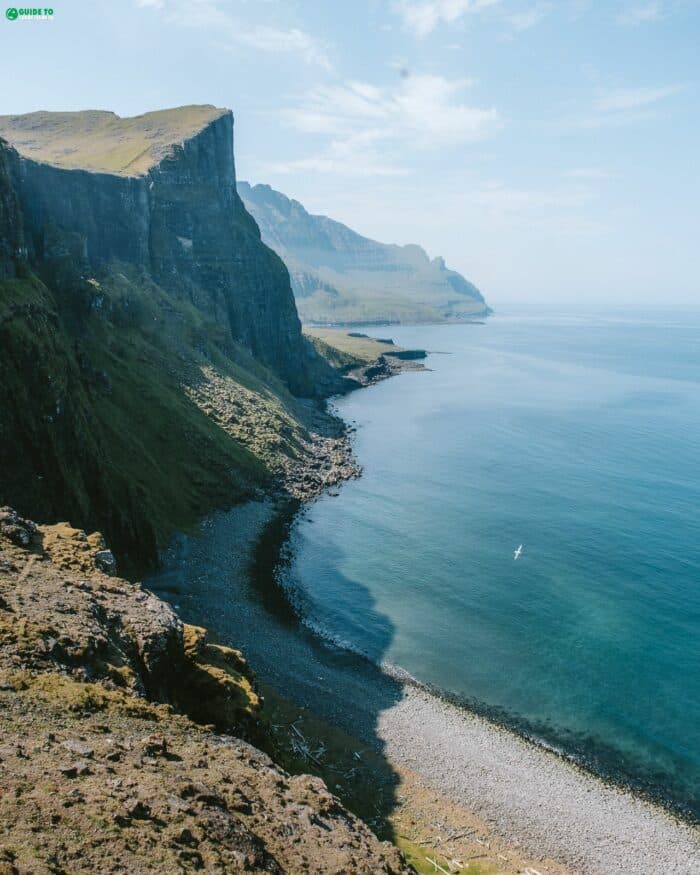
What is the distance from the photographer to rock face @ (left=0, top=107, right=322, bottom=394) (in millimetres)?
118375

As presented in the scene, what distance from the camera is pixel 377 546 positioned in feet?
320

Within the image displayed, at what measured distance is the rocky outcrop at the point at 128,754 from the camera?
24.2 meters

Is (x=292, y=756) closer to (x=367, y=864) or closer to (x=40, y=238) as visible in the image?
(x=367, y=864)

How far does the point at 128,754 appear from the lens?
3025 cm

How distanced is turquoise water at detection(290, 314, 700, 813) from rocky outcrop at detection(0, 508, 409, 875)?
109 feet

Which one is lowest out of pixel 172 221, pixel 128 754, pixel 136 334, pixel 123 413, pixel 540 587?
pixel 540 587

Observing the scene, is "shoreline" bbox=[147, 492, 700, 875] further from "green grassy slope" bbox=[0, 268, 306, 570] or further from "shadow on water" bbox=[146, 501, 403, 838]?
"green grassy slope" bbox=[0, 268, 306, 570]

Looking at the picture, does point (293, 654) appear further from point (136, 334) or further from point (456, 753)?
point (136, 334)

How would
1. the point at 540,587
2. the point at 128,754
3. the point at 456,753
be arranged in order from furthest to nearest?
the point at 540,587 < the point at 456,753 < the point at 128,754

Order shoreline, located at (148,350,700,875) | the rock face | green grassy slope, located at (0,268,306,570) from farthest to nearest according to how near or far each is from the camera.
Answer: the rock face → green grassy slope, located at (0,268,306,570) → shoreline, located at (148,350,700,875)

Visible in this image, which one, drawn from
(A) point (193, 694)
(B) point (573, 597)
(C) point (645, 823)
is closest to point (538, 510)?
(B) point (573, 597)

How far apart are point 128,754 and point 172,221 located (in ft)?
502

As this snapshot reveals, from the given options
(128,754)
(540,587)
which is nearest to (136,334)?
(540,587)

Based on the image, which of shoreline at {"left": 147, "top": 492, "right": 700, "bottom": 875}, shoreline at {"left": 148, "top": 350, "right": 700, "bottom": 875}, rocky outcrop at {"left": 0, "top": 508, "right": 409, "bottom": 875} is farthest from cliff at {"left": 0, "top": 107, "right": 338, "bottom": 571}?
rocky outcrop at {"left": 0, "top": 508, "right": 409, "bottom": 875}
